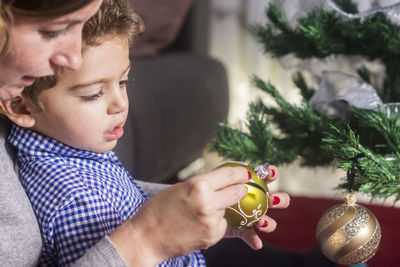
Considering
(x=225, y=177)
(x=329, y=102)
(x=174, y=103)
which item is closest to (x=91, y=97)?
(x=225, y=177)

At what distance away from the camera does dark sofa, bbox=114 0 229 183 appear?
1558 millimetres

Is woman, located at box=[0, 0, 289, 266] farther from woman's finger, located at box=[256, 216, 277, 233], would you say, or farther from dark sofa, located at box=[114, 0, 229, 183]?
dark sofa, located at box=[114, 0, 229, 183]

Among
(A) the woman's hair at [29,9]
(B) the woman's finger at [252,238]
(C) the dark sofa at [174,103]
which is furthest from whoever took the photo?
(C) the dark sofa at [174,103]

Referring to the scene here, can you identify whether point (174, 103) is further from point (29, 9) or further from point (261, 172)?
point (29, 9)

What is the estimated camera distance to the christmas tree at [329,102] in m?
0.85

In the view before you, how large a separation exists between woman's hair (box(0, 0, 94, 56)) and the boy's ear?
0.56ft

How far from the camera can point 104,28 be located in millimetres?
697

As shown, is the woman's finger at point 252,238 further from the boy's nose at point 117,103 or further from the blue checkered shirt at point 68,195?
the boy's nose at point 117,103

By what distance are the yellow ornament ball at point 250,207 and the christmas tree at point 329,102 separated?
0.16 meters

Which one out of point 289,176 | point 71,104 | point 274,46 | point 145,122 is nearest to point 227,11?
point 289,176

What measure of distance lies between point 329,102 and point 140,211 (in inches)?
21.7

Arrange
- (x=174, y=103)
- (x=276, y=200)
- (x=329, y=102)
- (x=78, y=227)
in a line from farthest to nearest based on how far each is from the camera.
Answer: (x=174, y=103) < (x=329, y=102) < (x=276, y=200) < (x=78, y=227)

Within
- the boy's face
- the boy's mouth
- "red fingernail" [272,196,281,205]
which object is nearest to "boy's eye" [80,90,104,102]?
the boy's face

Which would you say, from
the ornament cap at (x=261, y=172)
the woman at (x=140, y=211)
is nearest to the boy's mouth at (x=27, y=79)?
the woman at (x=140, y=211)
